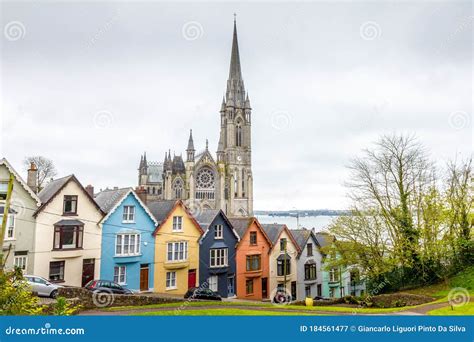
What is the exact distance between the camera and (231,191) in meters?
95.4

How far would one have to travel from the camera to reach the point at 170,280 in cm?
2581

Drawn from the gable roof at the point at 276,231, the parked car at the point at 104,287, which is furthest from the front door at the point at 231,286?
the parked car at the point at 104,287

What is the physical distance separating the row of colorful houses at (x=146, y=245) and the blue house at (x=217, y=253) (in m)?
0.08

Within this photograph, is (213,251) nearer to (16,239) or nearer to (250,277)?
(250,277)

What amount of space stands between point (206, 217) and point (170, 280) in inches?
228

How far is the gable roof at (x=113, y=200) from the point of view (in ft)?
77.1

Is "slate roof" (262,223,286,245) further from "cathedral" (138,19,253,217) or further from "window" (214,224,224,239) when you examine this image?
"cathedral" (138,19,253,217)

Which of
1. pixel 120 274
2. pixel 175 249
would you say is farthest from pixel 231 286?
pixel 120 274

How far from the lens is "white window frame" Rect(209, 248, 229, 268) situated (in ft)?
92.2

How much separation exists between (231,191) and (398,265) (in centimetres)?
7314

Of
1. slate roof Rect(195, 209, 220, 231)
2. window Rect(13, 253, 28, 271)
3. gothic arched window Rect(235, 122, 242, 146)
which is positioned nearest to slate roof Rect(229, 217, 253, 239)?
slate roof Rect(195, 209, 220, 231)

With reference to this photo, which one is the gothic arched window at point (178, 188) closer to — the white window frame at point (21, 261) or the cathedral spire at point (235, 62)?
the cathedral spire at point (235, 62)

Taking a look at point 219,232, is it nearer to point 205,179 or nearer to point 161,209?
point 161,209
